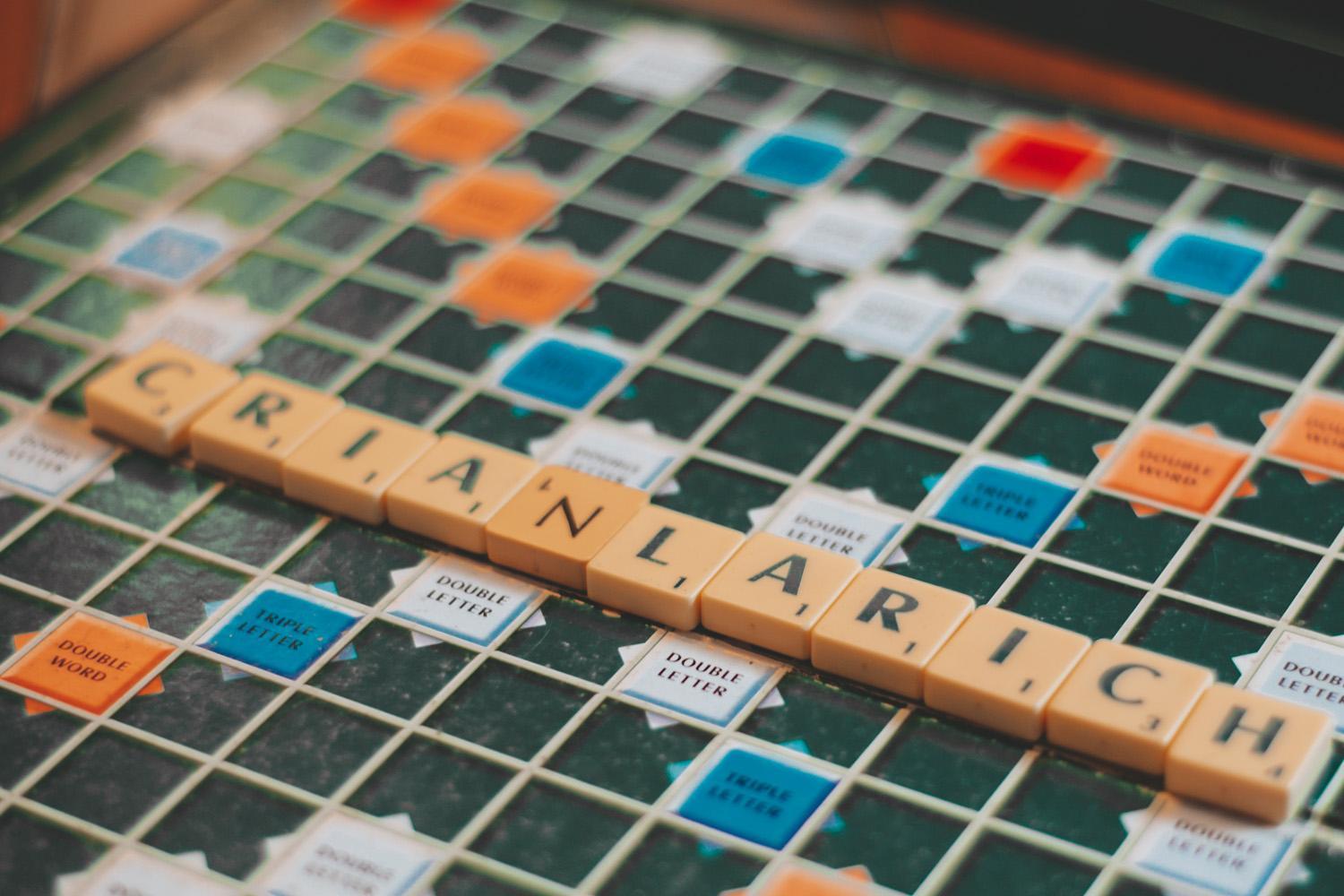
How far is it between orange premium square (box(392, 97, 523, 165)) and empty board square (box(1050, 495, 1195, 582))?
1048 mm

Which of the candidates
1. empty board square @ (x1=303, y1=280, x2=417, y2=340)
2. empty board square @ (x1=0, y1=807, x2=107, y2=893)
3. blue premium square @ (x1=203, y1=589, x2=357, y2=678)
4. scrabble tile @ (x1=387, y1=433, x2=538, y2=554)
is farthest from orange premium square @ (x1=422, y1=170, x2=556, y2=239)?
empty board square @ (x1=0, y1=807, x2=107, y2=893)

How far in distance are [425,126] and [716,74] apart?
16.8 inches

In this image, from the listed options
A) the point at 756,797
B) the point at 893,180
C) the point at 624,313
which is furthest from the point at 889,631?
the point at 893,180

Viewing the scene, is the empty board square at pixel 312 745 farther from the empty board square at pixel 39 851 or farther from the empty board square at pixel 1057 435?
the empty board square at pixel 1057 435

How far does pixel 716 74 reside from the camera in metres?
2.66

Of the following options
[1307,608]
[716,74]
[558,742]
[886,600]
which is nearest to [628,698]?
[558,742]

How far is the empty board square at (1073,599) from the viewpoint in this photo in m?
1.75

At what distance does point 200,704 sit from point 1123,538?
3.00 ft

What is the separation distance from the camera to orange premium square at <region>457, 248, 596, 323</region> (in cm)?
223

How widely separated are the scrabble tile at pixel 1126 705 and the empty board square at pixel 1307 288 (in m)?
0.67

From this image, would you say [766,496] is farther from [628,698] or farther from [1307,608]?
[1307,608]

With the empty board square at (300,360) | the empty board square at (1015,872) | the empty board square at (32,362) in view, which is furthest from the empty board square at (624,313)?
the empty board square at (1015,872)

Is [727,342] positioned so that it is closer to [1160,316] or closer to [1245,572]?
[1160,316]

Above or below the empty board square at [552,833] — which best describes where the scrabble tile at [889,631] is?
above
